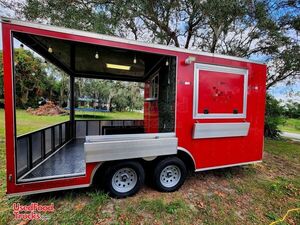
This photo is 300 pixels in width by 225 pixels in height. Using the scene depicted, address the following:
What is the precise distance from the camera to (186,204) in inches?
106

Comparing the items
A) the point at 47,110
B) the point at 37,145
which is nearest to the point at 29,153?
the point at 37,145

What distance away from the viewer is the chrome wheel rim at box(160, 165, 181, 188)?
Result: 9.93 ft

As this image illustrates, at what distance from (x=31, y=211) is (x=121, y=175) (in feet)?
4.29

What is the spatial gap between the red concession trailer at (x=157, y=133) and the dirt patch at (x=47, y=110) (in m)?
0.45

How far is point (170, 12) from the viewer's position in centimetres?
600

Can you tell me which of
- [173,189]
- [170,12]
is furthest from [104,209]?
[170,12]

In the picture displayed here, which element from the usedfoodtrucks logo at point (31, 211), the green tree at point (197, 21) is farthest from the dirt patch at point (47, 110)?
the green tree at point (197, 21)

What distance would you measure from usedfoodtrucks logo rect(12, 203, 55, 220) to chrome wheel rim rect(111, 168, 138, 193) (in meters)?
0.94

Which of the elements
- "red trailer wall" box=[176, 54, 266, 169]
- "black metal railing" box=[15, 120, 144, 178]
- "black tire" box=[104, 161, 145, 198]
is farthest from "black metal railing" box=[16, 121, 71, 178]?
"red trailer wall" box=[176, 54, 266, 169]

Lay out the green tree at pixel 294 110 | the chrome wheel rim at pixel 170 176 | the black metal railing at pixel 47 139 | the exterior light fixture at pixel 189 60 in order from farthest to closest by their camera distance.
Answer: the green tree at pixel 294 110 → the chrome wheel rim at pixel 170 176 → the exterior light fixture at pixel 189 60 → the black metal railing at pixel 47 139

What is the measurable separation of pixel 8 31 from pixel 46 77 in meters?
2.21

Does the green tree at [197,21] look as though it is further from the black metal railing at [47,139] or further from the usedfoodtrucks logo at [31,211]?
the usedfoodtrucks logo at [31,211]

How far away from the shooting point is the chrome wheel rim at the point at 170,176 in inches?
119

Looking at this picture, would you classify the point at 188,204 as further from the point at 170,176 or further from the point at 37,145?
the point at 37,145
